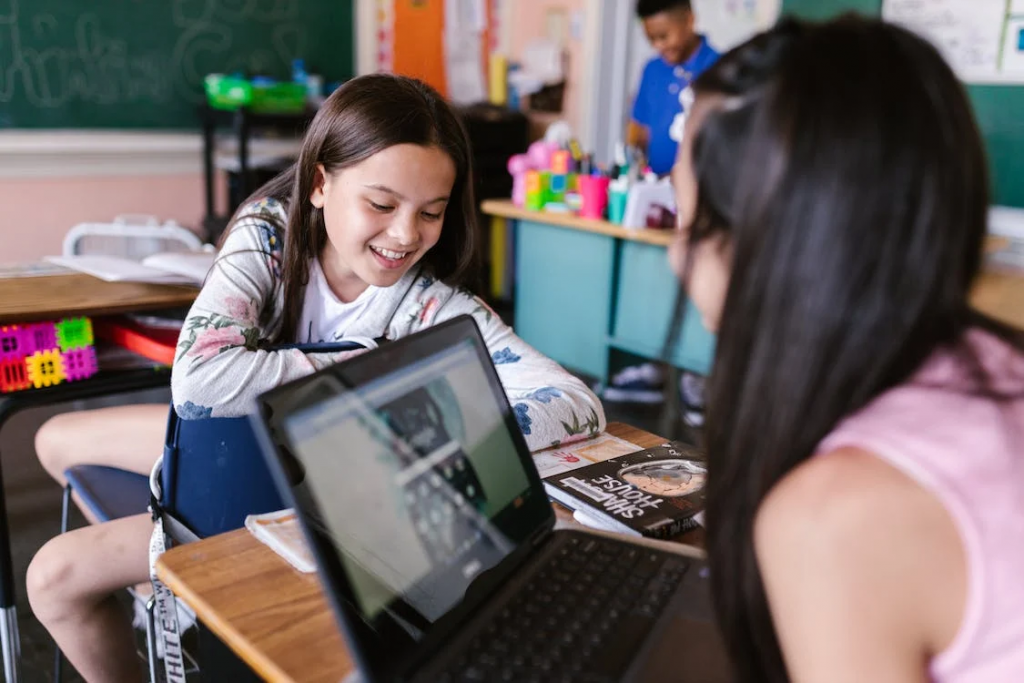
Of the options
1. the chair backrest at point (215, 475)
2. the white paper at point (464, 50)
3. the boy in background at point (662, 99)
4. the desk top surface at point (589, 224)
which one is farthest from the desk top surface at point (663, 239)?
the white paper at point (464, 50)

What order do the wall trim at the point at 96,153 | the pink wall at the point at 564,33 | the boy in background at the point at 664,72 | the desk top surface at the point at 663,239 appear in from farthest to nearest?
the pink wall at the point at 564,33 → the wall trim at the point at 96,153 → the boy in background at the point at 664,72 → the desk top surface at the point at 663,239

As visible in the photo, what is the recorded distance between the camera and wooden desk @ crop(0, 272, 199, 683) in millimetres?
1519

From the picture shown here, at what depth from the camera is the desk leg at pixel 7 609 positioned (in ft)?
5.02

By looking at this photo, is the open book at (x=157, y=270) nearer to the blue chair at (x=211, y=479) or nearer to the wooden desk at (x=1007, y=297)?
the blue chair at (x=211, y=479)

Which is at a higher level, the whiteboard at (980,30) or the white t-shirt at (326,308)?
the whiteboard at (980,30)

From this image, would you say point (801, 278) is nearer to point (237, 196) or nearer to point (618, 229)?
point (618, 229)

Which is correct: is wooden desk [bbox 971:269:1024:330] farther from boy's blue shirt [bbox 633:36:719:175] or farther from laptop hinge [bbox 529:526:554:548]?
laptop hinge [bbox 529:526:554:548]

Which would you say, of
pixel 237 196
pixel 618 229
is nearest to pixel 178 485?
pixel 618 229

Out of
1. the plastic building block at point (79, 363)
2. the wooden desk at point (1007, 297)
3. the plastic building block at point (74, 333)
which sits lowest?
the wooden desk at point (1007, 297)

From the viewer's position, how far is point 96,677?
1.33m

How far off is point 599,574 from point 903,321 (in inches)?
14.2

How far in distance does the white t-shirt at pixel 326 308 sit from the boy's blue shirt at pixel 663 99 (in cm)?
246

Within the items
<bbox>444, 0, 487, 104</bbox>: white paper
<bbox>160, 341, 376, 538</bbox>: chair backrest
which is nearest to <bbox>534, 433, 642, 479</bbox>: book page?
<bbox>160, 341, 376, 538</bbox>: chair backrest

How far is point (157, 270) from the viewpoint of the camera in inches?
68.9
